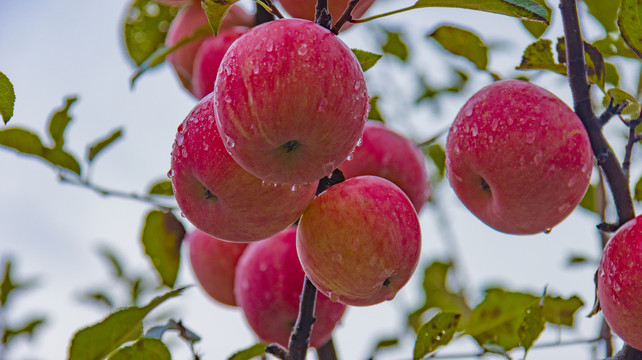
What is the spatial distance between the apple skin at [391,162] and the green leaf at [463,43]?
0.17 meters

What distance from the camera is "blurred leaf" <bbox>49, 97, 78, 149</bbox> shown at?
1.26m

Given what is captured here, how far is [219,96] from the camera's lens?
677 mm

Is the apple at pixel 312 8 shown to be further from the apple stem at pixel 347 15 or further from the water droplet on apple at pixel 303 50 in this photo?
the water droplet on apple at pixel 303 50

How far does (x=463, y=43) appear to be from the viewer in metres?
1.05

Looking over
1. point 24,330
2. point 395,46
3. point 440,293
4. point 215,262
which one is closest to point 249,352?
point 215,262

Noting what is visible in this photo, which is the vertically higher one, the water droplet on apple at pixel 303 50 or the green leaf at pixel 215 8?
the green leaf at pixel 215 8

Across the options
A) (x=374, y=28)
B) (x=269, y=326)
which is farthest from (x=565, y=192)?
(x=374, y=28)

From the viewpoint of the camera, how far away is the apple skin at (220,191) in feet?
2.41

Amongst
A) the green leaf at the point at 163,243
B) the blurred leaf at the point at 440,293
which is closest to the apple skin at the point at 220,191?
the green leaf at the point at 163,243

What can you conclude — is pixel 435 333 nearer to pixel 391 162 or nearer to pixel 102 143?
pixel 391 162

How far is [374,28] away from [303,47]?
1340 millimetres

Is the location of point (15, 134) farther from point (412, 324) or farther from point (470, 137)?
point (412, 324)

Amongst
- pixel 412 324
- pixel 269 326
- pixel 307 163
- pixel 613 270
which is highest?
pixel 307 163

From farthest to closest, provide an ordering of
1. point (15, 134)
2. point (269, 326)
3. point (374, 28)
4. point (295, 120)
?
point (374, 28), point (15, 134), point (269, 326), point (295, 120)
